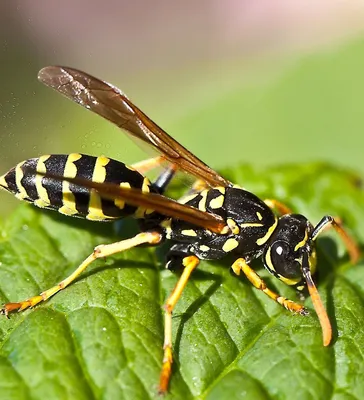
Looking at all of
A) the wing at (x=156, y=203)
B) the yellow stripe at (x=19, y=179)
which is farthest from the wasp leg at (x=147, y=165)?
the yellow stripe at (x=19, y=179)

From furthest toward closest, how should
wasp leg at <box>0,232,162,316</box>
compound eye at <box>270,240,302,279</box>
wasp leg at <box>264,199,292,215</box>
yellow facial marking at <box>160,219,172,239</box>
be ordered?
wasp leg at <box>264,199,292,215</box>
yellow facial marking at <box>160,219,172,239</box>
compound eye at <box>270,240,302,279</box>
wasp leg at <box>0,232,162,316</box>

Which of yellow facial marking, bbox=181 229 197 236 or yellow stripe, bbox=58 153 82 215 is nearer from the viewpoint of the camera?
yellow stripe, bbox=58 153 82 215

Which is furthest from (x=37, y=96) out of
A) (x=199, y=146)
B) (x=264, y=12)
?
(x=264, y=12)

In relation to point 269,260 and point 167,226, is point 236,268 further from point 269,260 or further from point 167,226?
point 167,226

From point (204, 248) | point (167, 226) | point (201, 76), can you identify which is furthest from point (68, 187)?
point (201, 76)

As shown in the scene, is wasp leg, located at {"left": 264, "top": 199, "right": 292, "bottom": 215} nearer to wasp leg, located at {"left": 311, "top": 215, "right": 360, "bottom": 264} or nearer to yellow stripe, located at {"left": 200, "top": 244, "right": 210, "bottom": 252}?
wasp leg, located at {"left": 311, "top": 215, "right": 360, "bottom": 264}

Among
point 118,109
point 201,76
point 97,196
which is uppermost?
point 118,109

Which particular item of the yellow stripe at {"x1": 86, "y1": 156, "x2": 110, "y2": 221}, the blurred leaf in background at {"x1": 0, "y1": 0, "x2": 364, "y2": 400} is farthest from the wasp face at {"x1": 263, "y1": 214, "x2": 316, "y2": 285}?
the yellow stripe at {"x1": 86, "y1": 156, "x2": 110, "y2": 221}
